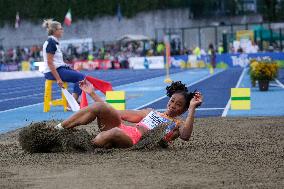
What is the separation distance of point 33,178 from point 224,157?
7.75 feet

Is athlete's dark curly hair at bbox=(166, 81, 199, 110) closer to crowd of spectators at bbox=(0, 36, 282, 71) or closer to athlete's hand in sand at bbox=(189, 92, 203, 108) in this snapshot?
athlete's hand in sand at bbox=(189, 92, 203, 108)

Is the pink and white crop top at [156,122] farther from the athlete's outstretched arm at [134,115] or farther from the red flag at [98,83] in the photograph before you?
the red flag at [98,83]

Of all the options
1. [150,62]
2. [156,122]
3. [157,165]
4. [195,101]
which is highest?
[195,101]

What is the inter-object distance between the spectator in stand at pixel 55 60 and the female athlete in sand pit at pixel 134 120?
22.1 ft

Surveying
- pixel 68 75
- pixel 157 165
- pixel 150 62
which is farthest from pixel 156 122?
pixel 150 62

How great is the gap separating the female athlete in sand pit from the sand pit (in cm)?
15

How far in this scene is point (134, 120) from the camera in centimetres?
995

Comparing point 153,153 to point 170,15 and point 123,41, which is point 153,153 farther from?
point 170,15

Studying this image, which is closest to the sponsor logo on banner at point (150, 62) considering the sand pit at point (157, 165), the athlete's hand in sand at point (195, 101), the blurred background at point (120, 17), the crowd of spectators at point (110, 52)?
the crowd of spectators at point (110, 52)

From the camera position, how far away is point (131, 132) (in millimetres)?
9664

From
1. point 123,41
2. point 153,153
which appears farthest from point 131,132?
point 123,41

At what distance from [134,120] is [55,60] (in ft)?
23.4

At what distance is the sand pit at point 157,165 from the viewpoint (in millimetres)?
7062

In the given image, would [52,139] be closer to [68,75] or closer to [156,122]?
[156,122]
